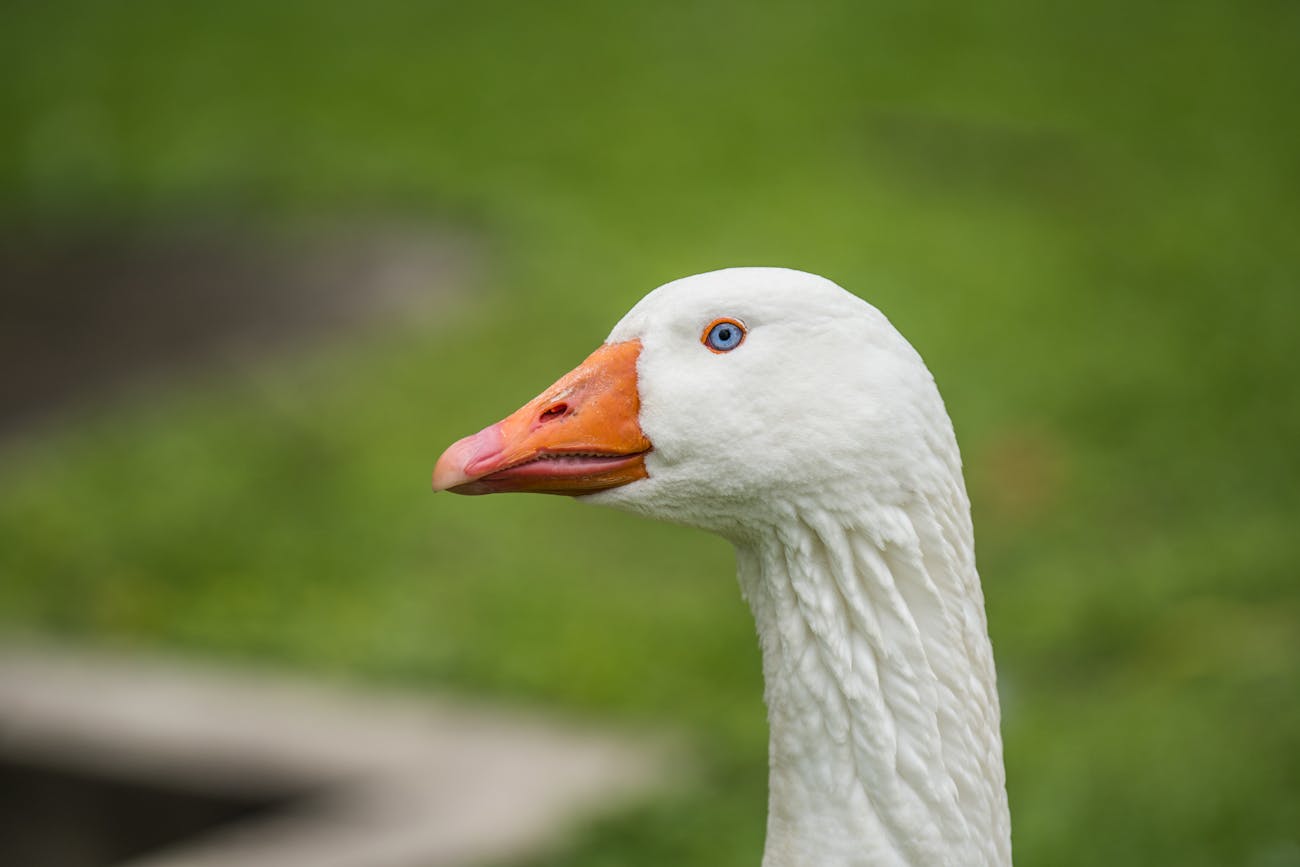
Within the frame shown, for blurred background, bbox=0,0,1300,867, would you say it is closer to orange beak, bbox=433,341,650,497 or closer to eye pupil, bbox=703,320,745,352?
orange beak, bbox=433,341,650,497

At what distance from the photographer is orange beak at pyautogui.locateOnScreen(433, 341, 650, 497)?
99.0 inches

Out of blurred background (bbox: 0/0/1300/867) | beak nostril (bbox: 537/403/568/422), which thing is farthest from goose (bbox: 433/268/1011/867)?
blurred background (bbox: 0/0/1300/867)

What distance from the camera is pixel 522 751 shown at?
5.34 metres

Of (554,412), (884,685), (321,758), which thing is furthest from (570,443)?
(321,758)

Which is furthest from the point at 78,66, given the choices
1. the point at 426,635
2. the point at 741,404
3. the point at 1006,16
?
the point at 741,404

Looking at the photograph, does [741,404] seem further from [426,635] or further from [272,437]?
[272,437]

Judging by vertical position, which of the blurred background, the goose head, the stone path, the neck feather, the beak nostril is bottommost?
the neck feather

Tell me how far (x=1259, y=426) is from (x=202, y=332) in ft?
18.0

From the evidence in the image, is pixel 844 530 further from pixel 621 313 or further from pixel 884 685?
pixel 621 313

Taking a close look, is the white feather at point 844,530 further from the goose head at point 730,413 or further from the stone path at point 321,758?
the stone path at point 321,758

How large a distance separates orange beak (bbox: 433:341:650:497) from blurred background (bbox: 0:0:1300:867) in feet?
8.07

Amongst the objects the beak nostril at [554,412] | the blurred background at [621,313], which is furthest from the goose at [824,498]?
the blurred background at [621,313]

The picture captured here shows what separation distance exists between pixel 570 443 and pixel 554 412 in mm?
69

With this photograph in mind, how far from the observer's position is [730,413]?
8.07 ft
